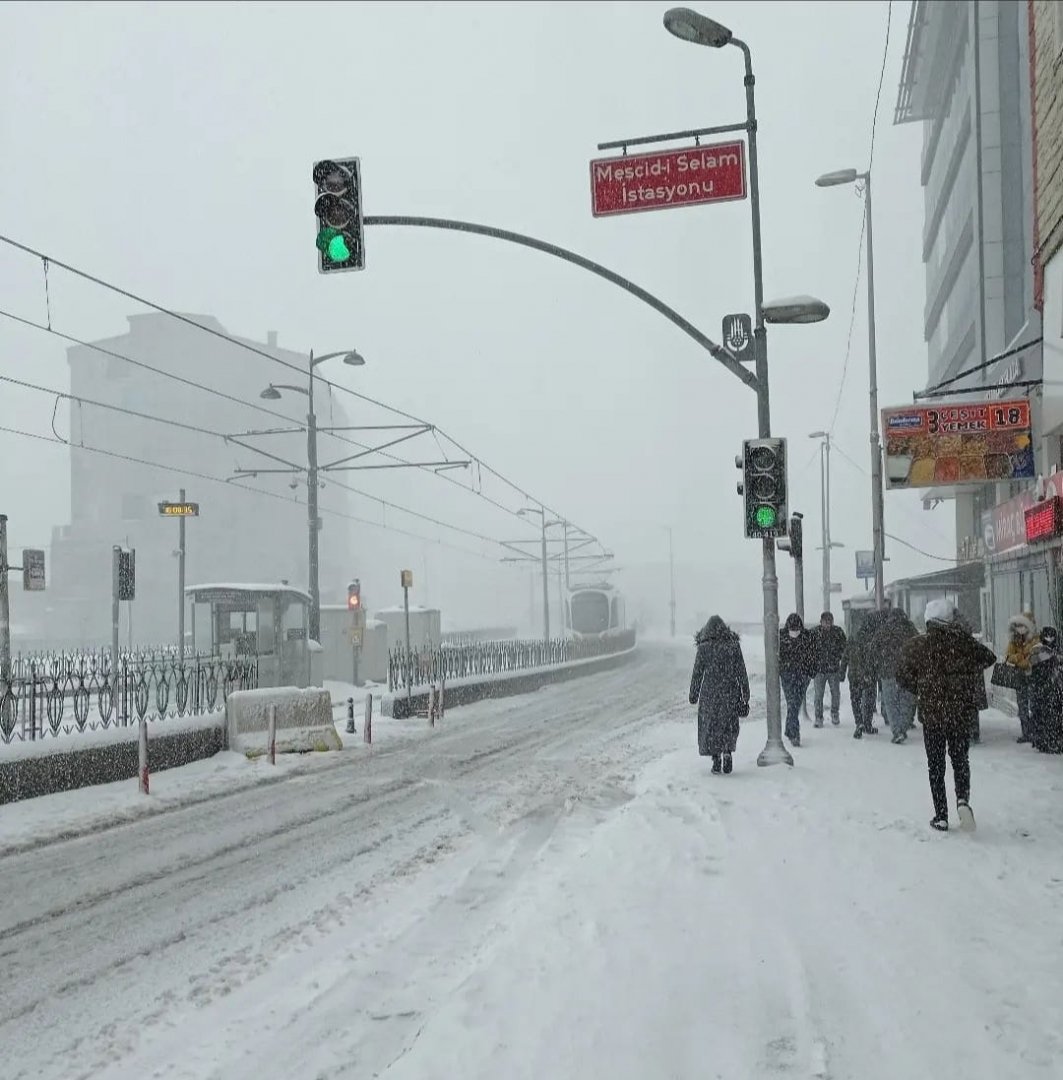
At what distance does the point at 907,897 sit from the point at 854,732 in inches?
343

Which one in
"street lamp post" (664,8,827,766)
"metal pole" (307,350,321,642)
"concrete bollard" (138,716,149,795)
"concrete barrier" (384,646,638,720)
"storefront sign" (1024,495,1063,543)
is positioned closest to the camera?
"street lamp post" (664,8,827,766)

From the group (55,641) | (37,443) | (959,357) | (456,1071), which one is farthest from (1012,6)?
(37,443)

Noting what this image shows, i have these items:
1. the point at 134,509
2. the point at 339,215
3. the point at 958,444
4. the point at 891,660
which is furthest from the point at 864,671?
the point at 134,509

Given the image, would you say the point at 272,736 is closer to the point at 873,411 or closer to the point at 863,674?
the point at 863,674

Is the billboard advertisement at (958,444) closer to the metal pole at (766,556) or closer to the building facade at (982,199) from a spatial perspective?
the building facade at (982,199)

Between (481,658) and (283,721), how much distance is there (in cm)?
1436

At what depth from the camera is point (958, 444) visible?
19547mm

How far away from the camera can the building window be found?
85.6 metres

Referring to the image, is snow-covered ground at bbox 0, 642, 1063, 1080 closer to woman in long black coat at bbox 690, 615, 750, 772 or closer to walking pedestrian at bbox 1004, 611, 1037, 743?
woman in long black coat at bbox 690, 615, 750, 772

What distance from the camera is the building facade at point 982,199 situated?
1179 inches

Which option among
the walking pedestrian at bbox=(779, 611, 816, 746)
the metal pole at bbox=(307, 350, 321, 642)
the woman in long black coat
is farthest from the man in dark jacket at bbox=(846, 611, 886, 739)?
the metal pole at bbox=(307, 350, 321, 642)

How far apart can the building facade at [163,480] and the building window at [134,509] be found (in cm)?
8

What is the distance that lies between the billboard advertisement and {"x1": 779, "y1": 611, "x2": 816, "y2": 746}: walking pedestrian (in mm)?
6821

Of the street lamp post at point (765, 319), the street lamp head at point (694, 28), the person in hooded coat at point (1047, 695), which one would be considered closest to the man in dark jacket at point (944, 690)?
the street lamp post at point (765, 319)
